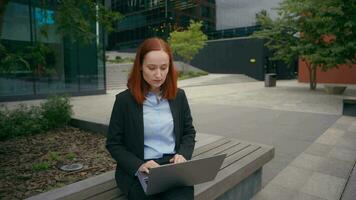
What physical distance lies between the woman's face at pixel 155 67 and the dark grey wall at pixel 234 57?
110ft

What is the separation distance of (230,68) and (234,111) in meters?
26.8

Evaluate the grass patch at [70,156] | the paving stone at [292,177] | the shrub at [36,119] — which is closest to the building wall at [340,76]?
the paving stone at [292,177]

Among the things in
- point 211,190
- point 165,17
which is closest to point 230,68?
point 165,17

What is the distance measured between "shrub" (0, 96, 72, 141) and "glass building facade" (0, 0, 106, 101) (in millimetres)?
7292

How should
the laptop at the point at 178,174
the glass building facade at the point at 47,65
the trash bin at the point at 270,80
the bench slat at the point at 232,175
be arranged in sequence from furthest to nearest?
1. the trash bin at the point at 270,80
2. the glass building facade at the point at 47,65
3. the bench slat at the point at 232,175
4. the laptop at the point at 178,174

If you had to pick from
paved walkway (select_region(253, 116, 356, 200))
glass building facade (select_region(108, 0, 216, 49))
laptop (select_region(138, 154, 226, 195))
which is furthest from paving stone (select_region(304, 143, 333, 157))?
glass building facade (select_region(108, 0, 216, 49))

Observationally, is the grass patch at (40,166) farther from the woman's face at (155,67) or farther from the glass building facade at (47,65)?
the glass building facade at (47,65)

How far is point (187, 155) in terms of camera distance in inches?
100.0

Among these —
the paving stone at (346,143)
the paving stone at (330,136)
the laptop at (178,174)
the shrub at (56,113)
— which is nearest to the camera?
the laptop at (178,174)

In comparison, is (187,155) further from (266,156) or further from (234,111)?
(234,111)

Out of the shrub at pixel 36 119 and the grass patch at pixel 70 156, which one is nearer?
the grass patch at pixel 70 156

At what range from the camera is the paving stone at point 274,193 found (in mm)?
3922

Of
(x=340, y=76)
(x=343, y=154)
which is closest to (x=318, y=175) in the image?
(x=343, y=154)

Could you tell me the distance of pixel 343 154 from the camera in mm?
5684
